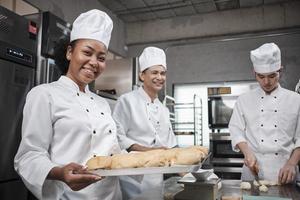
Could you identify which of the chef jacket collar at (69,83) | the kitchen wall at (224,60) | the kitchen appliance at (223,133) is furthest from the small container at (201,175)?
the kitchen wall at (224,60)

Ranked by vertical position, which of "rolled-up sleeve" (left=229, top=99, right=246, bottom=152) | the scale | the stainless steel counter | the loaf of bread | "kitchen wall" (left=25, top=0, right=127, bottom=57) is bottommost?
the stainless steel counter

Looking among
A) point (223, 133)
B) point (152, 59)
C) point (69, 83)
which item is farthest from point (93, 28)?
point (223, 133)

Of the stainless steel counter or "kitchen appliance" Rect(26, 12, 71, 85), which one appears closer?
the stainless steel counter

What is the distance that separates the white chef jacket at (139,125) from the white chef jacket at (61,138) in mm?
439

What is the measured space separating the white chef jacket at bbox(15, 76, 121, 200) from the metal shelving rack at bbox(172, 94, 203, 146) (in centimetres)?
346

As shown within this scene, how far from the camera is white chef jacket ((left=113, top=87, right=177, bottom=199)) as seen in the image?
64.7 inches

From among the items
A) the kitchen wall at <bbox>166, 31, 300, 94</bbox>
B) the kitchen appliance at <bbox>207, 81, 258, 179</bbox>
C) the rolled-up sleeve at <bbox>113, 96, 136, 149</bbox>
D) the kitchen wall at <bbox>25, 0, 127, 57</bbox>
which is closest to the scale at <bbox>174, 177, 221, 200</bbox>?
the rolled-up sleeve at <bbox>113, 96, 136, 149</bbox>

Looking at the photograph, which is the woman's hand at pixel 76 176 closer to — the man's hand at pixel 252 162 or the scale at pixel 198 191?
the scale at pixel 198 191

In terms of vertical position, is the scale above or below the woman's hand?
below

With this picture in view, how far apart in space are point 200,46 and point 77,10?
2.10 metres

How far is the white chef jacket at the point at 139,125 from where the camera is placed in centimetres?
164

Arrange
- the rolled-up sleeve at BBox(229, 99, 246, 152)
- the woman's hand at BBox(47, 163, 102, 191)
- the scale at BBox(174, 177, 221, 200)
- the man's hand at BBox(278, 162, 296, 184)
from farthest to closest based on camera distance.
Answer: the rolled-up sleeve at BBox(229, 99, 246, 152), the man's hand at BBox(278, 162, 296, 184), the scale at BBox(174, 177, 221, 200), the woman's hand at BBox(47, 163, 102, 191)

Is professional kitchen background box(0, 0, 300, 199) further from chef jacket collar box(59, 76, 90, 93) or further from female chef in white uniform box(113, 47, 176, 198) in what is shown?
chef jacket collar box(59, 76, 90, 93)

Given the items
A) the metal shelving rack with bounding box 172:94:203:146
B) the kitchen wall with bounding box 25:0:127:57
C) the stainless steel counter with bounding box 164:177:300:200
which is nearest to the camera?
the stainless steel counter with bounding box 164:177:300:200
